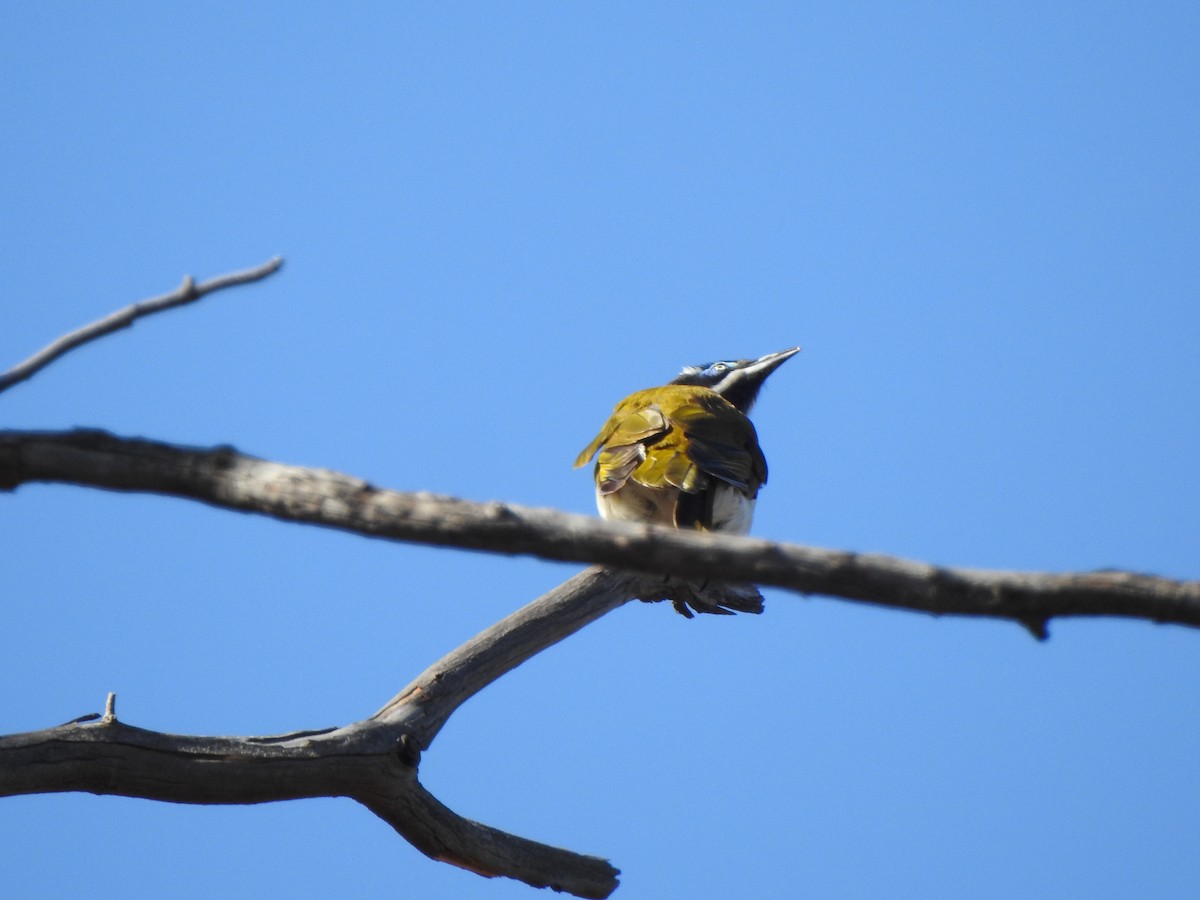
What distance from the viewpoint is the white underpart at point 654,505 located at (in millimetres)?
8164

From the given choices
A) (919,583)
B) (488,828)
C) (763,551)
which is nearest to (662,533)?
(763,551)

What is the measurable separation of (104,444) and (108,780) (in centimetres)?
198

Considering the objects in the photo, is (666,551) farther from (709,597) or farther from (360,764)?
(709,597)

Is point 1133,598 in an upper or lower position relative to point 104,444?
lower

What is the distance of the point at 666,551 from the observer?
3002 mm

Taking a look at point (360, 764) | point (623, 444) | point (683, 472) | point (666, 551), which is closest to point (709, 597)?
point (683, 472)

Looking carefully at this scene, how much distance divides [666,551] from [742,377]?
8736 mm

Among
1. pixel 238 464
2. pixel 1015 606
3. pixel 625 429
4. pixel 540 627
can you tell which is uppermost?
pixel 625 429

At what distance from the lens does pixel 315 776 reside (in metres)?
5.04

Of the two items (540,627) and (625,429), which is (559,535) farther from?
(625,429)

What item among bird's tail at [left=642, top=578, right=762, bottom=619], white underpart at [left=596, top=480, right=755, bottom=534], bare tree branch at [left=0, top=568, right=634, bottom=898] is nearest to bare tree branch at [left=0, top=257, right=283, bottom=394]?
bare tree branch at [left=0, top=568, right=634, bottom=898]

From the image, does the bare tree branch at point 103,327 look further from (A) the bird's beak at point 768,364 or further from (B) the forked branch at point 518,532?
(A) the bird's beak at point 768,364

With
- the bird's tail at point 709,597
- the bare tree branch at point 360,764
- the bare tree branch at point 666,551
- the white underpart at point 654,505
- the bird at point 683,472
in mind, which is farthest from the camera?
the white underpart at point 654,505

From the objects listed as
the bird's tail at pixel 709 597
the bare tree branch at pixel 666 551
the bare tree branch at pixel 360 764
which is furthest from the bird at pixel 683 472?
A: the bare tree branch at pixel 666 551
